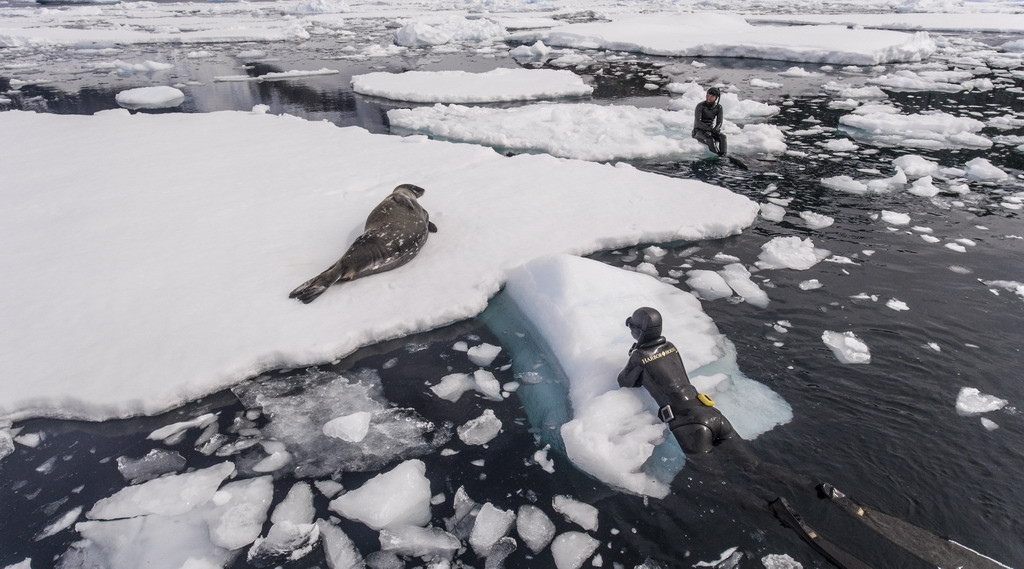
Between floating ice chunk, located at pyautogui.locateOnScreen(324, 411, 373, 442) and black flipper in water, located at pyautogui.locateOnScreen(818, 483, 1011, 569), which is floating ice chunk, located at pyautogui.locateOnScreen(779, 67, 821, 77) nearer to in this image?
black flipper in water, located at pyautogui.locateOnScreen(818, 483, 1011, 569)

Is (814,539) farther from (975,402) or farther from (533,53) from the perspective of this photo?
(533,53)

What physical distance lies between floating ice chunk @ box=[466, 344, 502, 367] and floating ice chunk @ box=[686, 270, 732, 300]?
1.86 metres

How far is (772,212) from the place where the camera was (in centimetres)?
624

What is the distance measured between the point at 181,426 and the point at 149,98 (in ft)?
Result: 40.9

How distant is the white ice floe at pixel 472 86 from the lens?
42.1ft

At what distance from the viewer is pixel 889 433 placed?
123 inches

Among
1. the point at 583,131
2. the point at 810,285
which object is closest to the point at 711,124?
the point at 583,131

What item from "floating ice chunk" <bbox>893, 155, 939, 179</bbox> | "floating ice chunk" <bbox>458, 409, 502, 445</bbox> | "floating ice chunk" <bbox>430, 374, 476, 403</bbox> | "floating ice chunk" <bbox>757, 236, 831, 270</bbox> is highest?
"floating ice chunk" <bbox>893, 155, 939, 179</bbox>

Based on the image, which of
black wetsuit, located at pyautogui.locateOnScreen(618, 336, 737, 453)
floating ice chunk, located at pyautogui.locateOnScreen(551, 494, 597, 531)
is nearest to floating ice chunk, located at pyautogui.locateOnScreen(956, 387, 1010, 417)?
black wetsuit, located at pyautogui.locateOnScreen(618, 336, 737, 453)

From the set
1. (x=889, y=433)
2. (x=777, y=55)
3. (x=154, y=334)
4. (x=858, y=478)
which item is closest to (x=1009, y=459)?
(x=889, y=433)

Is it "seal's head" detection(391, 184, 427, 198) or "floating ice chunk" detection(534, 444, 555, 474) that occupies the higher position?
"seal's head" detection(391, 184, 427, 198)

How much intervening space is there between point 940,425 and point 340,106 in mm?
12278

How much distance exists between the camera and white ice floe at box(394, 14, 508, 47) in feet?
77.5

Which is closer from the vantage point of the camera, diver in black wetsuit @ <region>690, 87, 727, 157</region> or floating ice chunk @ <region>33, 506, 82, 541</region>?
floating ice chunk @ <region>33, 506, 82, 541</region>
